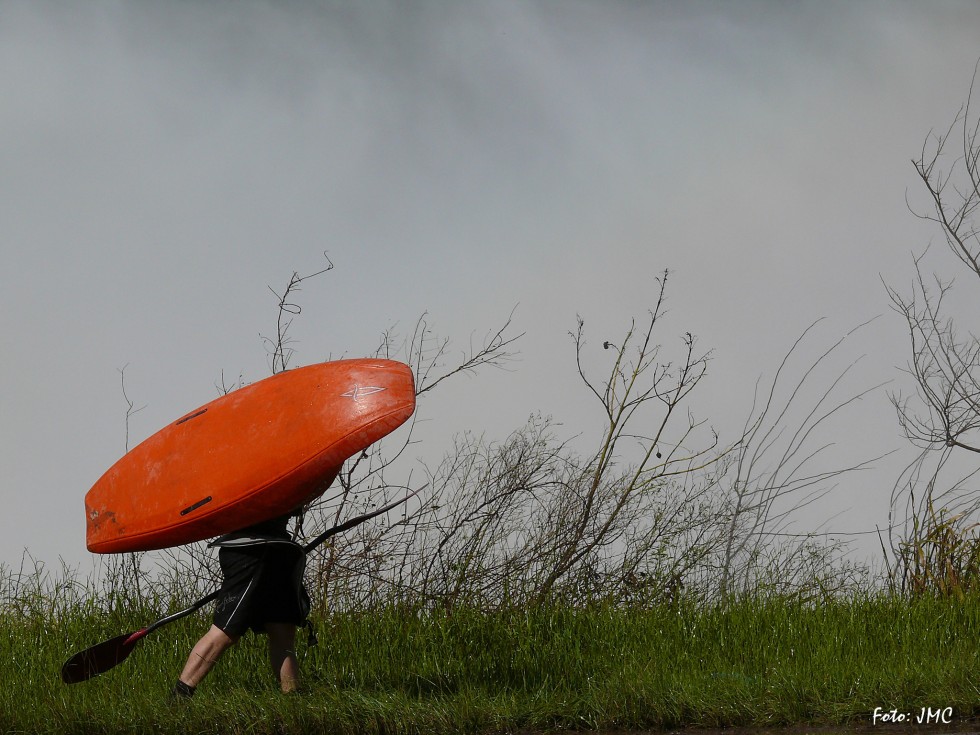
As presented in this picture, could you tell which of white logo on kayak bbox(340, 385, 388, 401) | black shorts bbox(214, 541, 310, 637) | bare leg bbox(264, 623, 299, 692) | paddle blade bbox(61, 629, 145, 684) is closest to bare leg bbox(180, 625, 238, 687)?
black shorts bbox(214, 541, 310, 637)

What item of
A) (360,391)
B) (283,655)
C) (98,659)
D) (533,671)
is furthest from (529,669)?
(98,659)

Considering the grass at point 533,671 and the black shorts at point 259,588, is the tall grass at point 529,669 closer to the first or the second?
the grass at point 533,671

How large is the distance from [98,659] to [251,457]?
1207mm

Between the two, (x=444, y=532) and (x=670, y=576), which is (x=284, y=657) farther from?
(x=670, y=576)

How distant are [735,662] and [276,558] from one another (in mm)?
2015

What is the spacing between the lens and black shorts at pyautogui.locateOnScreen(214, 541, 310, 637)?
12.6 feet

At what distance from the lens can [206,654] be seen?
387 centimetres

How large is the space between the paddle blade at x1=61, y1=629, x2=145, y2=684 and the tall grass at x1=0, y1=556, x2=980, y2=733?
9cm

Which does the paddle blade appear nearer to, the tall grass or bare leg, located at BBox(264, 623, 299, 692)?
the tall grass

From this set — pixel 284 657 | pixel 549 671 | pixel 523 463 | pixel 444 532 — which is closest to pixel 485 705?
pixel 549 671

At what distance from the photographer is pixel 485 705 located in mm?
3768

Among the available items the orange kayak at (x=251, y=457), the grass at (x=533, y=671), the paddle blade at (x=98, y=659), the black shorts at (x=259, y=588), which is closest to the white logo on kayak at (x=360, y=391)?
the orange kayak at (x=251, y=457)

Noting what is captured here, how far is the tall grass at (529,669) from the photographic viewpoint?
3.70 m

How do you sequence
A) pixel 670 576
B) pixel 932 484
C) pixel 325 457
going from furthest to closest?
pixel 932 484 → pixel 670 576 → pixel 325 457
